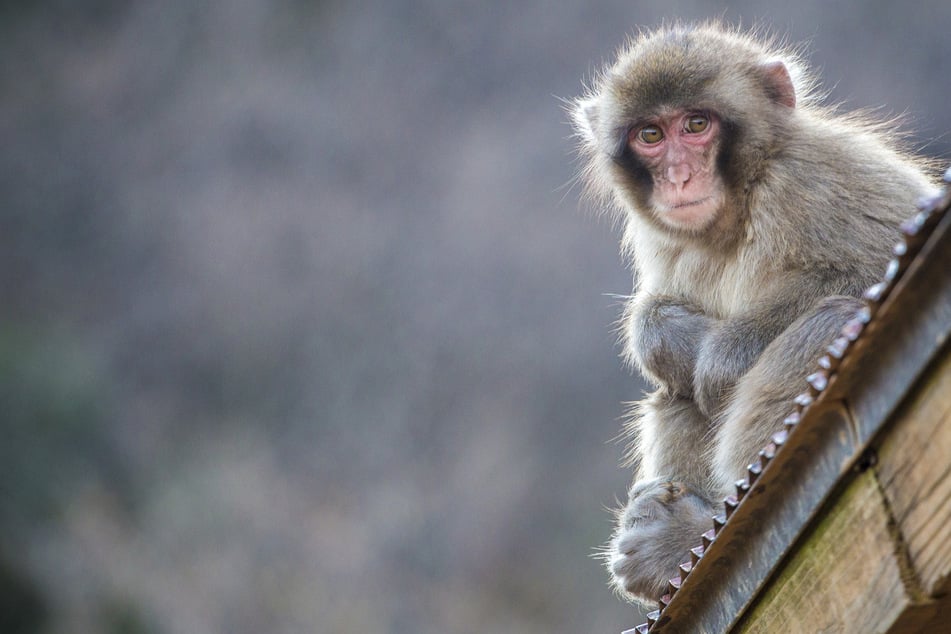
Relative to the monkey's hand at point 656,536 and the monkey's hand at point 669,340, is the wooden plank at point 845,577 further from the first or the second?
the monkey's hand at point 669,340

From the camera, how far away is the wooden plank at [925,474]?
1818mm

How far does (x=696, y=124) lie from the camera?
390 cm

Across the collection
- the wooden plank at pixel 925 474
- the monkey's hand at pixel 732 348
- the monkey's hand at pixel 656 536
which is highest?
the monkey's hand at pixel 732 348

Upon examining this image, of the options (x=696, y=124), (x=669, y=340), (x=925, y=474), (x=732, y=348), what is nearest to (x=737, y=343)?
(x=732, y=348)


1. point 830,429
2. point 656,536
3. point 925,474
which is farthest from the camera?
point 656,536

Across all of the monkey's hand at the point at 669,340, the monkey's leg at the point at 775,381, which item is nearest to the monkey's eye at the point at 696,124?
the monkey's hand at the point at 669,340

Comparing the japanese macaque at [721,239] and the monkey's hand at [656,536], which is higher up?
the japanese macaque at [721,239]

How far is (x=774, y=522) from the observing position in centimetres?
230

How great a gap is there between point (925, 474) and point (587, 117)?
2805 mm

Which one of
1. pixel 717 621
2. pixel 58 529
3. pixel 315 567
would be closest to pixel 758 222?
pixel 717 621

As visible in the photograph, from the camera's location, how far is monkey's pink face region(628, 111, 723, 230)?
3.78 meters

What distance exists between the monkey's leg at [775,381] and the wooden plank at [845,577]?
82 cm

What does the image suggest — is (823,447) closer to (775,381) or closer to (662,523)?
(775,381)

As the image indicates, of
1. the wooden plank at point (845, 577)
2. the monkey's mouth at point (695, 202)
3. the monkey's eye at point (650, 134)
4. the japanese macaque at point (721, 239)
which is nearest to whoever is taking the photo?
the wooden plank at point (845, 577)
